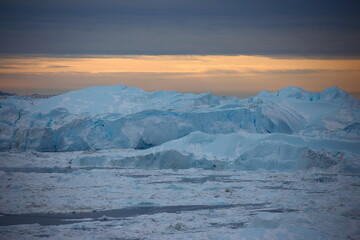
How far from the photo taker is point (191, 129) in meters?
23.7

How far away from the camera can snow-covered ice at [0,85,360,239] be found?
25.7 feet

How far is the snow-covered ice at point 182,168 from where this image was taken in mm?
7820

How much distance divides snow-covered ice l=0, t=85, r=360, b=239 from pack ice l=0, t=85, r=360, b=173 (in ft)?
0.17

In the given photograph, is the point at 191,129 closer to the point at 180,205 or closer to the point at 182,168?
the point at 182,168

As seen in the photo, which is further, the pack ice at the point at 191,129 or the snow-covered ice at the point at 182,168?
the pack ice at the point at 191,129

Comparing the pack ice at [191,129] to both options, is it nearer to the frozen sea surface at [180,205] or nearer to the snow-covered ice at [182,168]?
the snow-covered ice at [182,168]

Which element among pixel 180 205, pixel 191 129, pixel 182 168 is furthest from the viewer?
pixel 191 129

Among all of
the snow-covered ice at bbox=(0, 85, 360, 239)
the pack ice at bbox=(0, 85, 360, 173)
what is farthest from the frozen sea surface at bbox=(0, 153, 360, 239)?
the pack ice at bbox=(0, 85, 360, 173)

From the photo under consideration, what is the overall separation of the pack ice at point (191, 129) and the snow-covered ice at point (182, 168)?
5 cm

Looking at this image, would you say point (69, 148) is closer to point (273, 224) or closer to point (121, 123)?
point (121, 123)

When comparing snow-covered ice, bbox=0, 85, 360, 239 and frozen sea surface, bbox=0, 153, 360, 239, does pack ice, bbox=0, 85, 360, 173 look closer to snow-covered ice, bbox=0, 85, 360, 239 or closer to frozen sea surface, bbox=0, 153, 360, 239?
snow-covered ice, bbox=0, 85, 360, 239

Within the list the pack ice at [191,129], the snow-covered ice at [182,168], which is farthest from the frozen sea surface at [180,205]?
the pack ice at [191,129]

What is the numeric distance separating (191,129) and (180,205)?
540 inches

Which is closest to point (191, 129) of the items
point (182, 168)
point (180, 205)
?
point (182, 168)
